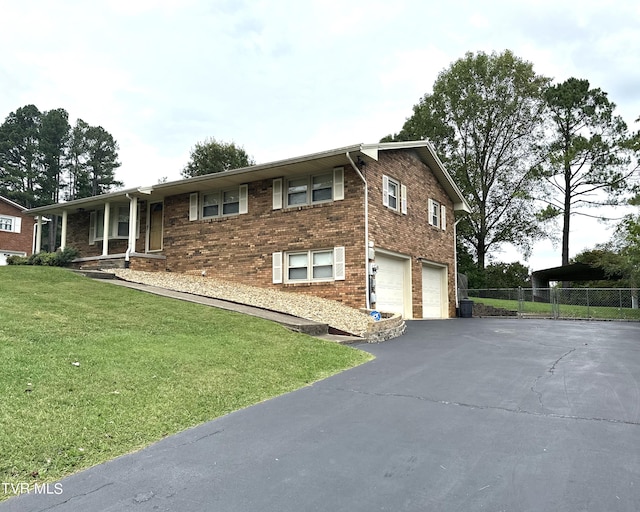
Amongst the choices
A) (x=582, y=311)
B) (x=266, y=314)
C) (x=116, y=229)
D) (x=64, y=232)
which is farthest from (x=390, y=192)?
(x=64, y=232)

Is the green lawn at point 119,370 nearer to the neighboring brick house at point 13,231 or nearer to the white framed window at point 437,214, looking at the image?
the white framed window at point 437,214

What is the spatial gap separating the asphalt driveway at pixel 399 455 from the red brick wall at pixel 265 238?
26.9 feet

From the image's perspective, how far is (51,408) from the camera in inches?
168

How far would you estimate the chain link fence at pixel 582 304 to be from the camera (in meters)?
19.7

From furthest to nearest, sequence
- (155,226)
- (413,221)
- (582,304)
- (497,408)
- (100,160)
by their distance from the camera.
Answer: (100,160), (582,304), (155,226), (413,221), (497,408)

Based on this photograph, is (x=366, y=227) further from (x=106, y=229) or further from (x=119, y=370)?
(x=106, y=229)

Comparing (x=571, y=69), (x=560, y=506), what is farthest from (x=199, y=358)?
(x=571, y=69)

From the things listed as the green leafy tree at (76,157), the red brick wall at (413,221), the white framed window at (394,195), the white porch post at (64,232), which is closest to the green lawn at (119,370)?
the red brick wall at (413,221)

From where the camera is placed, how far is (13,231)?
31.6 meters

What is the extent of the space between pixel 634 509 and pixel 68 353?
614cm

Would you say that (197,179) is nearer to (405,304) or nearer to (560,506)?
(405,304)

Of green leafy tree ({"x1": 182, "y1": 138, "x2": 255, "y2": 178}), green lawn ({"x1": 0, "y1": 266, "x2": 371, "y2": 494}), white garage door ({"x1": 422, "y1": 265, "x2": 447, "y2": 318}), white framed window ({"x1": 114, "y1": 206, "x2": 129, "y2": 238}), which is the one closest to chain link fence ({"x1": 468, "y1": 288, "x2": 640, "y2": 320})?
white garage door ({"x1": 422, "y1": 265, "x2": 447, "y2": 318})

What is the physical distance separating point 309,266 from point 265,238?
2079mm

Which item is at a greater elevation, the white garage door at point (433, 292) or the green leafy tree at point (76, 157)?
the green leafy tree at point (76, 157)
